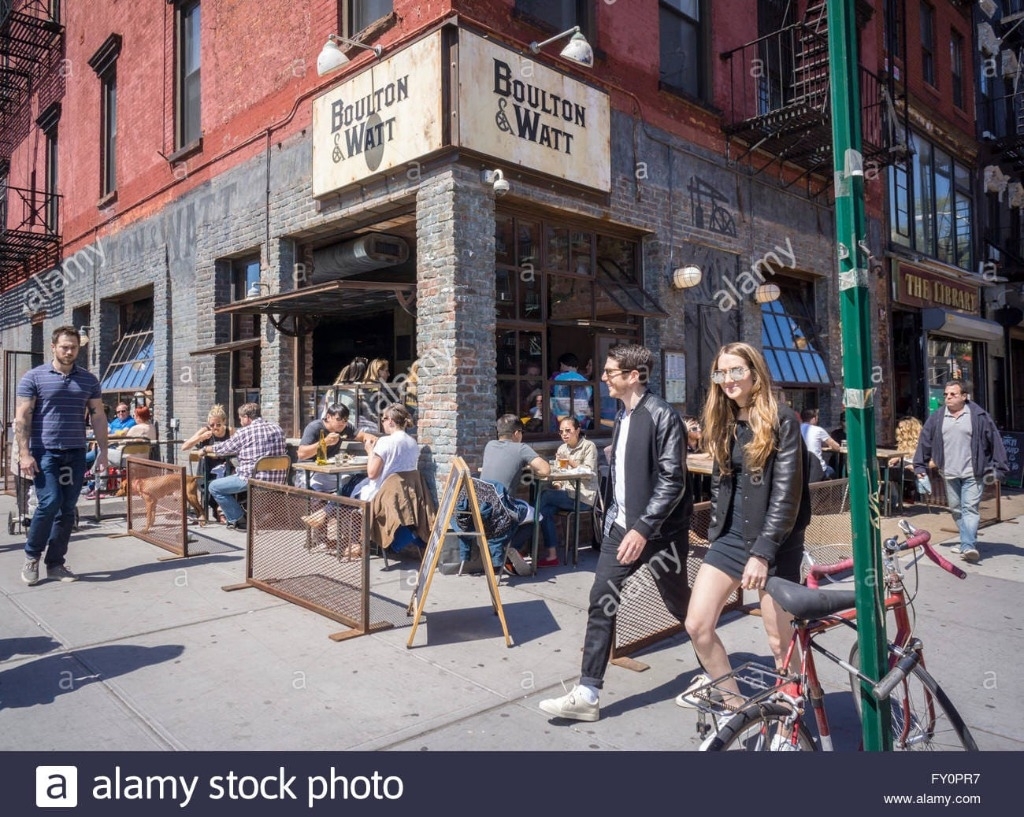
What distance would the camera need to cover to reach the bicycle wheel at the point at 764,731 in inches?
99.0

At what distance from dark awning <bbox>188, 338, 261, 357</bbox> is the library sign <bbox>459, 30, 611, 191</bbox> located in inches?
186

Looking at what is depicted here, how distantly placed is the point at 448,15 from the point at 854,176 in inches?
240

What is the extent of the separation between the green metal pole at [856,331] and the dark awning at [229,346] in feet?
30.1

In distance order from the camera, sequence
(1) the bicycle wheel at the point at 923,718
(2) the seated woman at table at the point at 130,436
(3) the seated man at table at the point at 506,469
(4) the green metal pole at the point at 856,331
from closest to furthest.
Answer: (4) the green metal pole at the point at 856,331
(1) the bicycle wheel at the point at 923,718
(3) the seated man at table at the point at 506,469
(2) the seated woman at table at the point at 130,436

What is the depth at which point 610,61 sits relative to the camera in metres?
9.19

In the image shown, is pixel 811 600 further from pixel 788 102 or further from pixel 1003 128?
pixel 1003 128

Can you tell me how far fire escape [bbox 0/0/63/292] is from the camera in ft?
54.4

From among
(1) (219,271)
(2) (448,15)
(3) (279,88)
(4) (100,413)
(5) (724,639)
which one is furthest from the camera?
(1) (219,271)

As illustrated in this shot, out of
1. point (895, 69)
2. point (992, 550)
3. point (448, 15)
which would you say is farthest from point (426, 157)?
point (895, 69)

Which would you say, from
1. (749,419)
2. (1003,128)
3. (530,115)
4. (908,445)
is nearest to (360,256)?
(530,115)

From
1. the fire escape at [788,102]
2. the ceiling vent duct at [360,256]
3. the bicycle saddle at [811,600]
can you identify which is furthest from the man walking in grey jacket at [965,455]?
the ceiling vent duct at [360,256]

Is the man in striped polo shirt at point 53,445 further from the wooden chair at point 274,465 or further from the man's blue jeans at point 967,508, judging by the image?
the man's blue jeans at point 967,508

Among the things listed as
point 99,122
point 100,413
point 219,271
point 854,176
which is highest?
point 99,122
